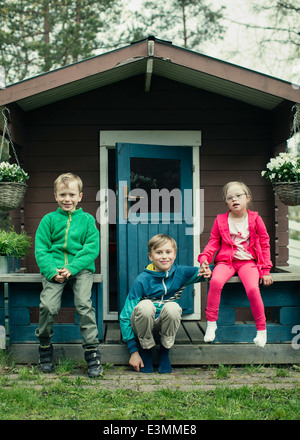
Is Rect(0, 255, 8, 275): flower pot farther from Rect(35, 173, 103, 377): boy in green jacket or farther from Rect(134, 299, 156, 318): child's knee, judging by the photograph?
Rect(134, 299, 156, 318): child's knee

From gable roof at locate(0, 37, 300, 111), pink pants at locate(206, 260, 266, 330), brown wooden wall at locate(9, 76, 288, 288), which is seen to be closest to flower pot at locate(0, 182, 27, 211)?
gable roof at locate(0, 37, 300, 111)

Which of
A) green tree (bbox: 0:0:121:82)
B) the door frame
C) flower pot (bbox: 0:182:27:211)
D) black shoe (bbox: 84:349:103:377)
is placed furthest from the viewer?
green tree (bbox: 0:0:121:82)

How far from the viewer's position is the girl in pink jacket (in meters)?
3.88

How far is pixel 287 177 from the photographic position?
425cm

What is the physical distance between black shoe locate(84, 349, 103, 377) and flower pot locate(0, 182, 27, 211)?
1508 millimetres

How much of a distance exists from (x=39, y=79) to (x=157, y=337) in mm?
2554

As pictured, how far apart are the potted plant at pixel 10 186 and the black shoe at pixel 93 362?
152 cm

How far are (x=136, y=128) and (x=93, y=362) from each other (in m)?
2.71

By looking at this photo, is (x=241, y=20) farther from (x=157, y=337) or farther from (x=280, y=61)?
(x=157, y=337)

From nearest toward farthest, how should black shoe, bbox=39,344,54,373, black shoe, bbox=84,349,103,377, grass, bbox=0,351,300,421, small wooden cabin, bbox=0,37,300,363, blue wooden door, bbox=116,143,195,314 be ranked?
grass, bbox=0,351,300,421 → black shoe, bbox=84,349,103,377 → black shoe, bbox=39,344,54,373 → blue wooden door, bbox=116,143,195,314 → small wooden cabin, bbox=0,37,300,363

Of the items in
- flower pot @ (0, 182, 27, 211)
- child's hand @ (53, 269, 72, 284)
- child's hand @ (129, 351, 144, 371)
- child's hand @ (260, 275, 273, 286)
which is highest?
flower pot @ (0, 182, 27, 211)

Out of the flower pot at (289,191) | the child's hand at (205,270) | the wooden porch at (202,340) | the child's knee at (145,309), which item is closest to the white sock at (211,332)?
the wooden porch at (202,340)

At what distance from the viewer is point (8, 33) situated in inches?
513

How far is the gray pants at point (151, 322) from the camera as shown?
3.72 m
